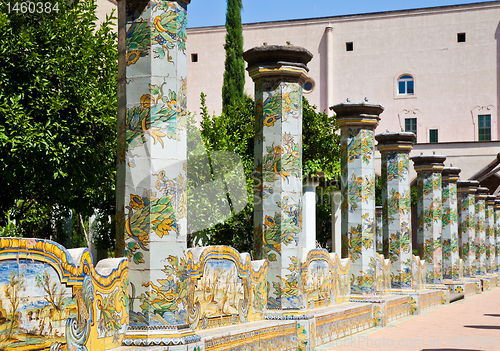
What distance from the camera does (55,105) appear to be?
37.4 feet

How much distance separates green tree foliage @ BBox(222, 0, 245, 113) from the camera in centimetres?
2873

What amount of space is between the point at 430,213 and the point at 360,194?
283 inches

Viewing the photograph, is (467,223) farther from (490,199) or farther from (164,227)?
(164,227)

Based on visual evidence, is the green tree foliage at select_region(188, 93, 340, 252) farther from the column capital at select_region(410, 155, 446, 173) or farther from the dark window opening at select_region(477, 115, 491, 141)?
the dark window opening at select_region(477, 115, 491, 141)

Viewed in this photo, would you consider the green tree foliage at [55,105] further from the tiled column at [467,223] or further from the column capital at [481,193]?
A: the column capital at [481,193]

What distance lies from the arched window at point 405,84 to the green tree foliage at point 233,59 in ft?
31.3

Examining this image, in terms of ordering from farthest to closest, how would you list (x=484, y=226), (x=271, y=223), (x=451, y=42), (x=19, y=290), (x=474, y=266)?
(x=451, y=42), (x=484, y=226), (x=474, y=266), (x=271, y=223), (x=19, y=290)

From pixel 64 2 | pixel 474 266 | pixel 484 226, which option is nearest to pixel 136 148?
pixel 64 2

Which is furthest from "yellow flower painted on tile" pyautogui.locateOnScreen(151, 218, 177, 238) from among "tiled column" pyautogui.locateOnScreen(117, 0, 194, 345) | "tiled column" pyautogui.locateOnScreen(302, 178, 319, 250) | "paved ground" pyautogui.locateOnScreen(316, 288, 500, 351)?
"tiled column" pyautogui.locateOnScreen(302, 178, 319, 250)

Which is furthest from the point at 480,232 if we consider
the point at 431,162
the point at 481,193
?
the point at 431,162

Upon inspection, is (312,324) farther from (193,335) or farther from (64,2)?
(64,2)

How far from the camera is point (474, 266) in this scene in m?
25.4

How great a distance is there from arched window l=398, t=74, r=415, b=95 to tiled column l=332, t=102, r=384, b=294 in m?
23.2

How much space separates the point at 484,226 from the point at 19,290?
25.9 meters
